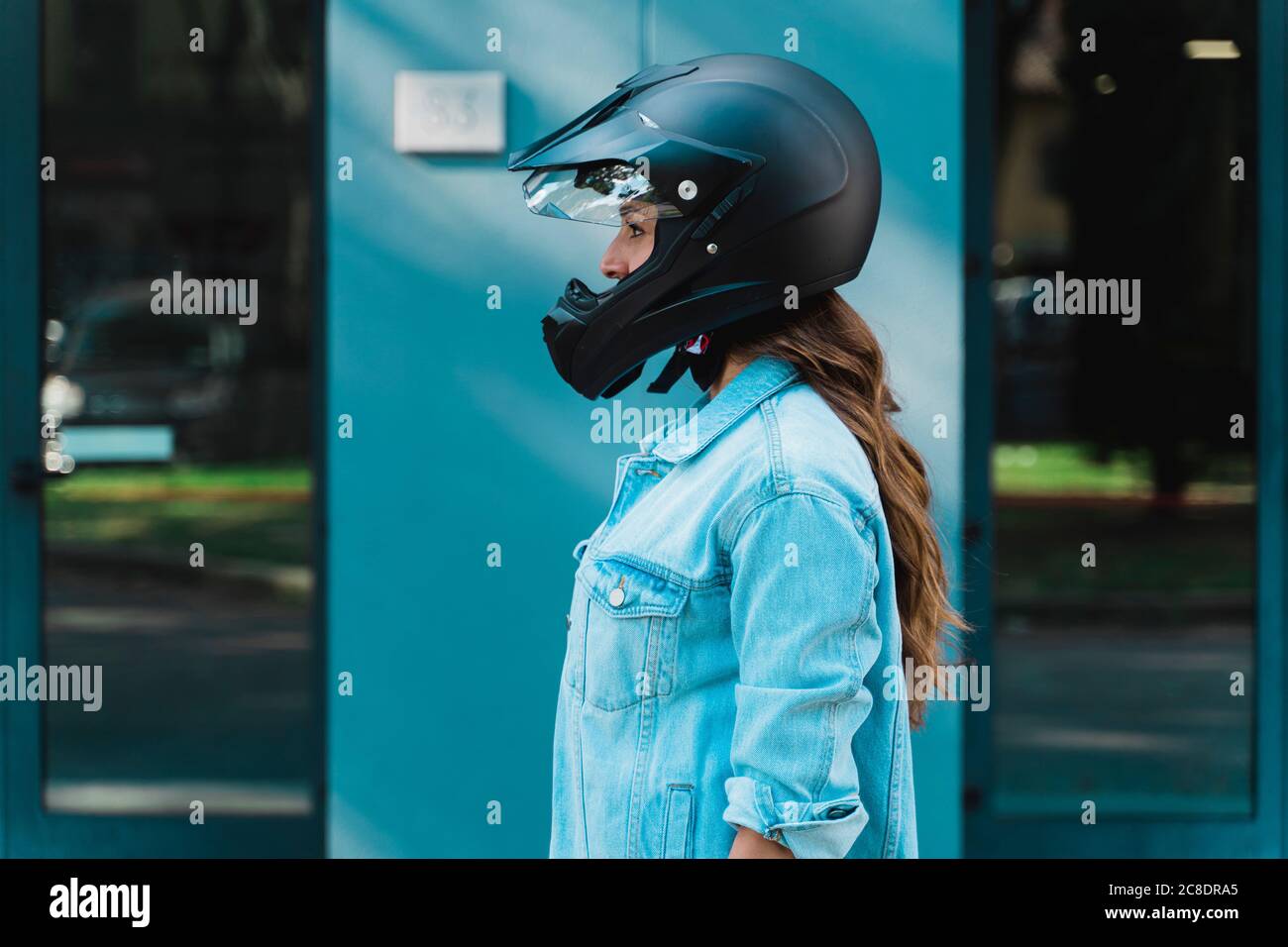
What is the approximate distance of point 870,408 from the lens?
1.78 meters

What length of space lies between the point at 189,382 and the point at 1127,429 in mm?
6689

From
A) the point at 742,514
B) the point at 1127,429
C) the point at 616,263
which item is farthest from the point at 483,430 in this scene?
the point at 1127,429

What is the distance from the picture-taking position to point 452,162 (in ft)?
10.6

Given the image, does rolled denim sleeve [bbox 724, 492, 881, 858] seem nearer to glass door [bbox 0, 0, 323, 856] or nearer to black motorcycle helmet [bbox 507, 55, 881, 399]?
black motorcycle helmet [bbox 507, 55, 881, 399]

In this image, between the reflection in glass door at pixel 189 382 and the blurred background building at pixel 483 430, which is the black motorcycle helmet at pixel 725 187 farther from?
the reflection in glass door at pixel 189 382

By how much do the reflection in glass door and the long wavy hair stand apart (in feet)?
13.9

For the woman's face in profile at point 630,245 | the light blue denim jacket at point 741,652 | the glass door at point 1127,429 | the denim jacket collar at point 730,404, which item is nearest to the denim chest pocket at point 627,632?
the light blue denim jacket at point 741,652

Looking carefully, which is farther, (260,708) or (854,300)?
(260,708)

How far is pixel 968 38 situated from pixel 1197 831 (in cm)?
211

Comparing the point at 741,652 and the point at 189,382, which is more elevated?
the point at 189,382

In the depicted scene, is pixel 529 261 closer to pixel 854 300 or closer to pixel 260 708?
pixel 854 300

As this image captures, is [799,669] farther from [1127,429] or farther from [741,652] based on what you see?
[1127,429]

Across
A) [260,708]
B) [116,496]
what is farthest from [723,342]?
[116,496]

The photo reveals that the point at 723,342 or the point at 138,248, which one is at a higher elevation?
the point at 138,248
